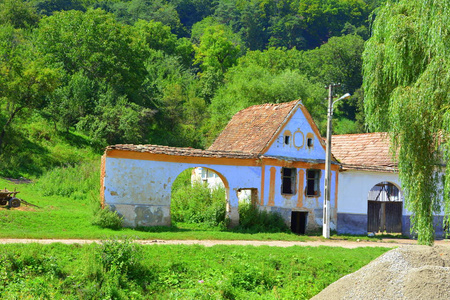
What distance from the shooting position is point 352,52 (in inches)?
2734

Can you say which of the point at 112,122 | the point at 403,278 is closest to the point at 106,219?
the point at 403,278

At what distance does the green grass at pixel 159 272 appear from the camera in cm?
1406

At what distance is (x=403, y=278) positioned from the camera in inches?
417

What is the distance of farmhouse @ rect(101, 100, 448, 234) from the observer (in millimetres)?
22422

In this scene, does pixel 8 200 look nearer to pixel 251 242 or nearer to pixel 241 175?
pixel 241 175

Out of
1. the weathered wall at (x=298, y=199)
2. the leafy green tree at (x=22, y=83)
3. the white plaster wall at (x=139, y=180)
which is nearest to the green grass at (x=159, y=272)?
the white plaster wall at (x=139, y=180)

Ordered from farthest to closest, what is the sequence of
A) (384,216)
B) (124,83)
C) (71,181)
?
(124,83) < (71,181) < (384,216)

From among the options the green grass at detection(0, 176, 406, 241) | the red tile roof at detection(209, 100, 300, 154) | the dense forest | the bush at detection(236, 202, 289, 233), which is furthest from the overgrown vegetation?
the dense forest

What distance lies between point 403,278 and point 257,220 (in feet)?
47.5

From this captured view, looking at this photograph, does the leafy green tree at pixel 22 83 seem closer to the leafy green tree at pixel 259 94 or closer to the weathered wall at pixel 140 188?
the weathered wall at pixel 140 188

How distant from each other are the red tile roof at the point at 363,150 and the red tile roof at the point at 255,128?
456 cm

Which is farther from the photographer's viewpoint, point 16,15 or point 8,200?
point 16,15

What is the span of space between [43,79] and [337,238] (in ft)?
68.1

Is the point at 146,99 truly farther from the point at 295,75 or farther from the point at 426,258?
the point at 426,258
